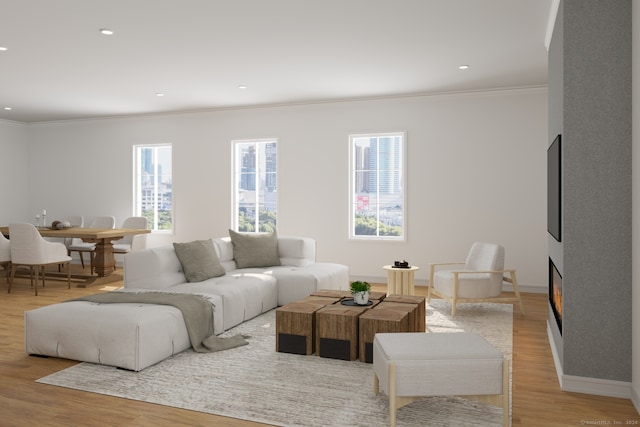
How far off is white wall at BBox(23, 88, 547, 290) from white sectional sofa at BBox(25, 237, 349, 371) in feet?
5.31

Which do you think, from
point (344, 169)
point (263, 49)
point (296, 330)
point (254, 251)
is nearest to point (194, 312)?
point (296, 330)

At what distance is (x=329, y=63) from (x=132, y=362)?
3.90 m

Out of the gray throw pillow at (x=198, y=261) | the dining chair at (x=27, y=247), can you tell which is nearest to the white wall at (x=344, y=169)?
the dining chair at (x=27, y=247)

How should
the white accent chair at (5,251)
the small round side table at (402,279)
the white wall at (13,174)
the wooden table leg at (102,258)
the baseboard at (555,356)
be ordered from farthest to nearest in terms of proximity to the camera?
the white wall at (13,174)
the wooden table leg at (102,258)
the white accent chair at (5,251)
the small round side table at (402,279)
the baseboard at (555,356)

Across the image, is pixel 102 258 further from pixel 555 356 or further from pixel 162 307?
pixel 555 356

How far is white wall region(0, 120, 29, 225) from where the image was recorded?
10266 millimetres

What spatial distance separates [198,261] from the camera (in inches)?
226

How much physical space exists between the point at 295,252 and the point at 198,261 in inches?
60.4

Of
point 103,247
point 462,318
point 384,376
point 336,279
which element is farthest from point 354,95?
point 384,376

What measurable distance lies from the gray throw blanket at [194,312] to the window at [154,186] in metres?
5.01

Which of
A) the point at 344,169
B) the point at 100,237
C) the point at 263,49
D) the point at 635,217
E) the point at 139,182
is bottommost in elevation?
the point at 100,237

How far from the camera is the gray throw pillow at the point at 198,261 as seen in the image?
18.5 ft

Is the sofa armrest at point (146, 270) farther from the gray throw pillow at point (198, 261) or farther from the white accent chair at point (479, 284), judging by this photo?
the white accent chair at point (479, 284)

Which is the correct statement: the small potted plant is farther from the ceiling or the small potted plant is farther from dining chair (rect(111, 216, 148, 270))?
dining chair (rect(111, 216, 148, 270))
